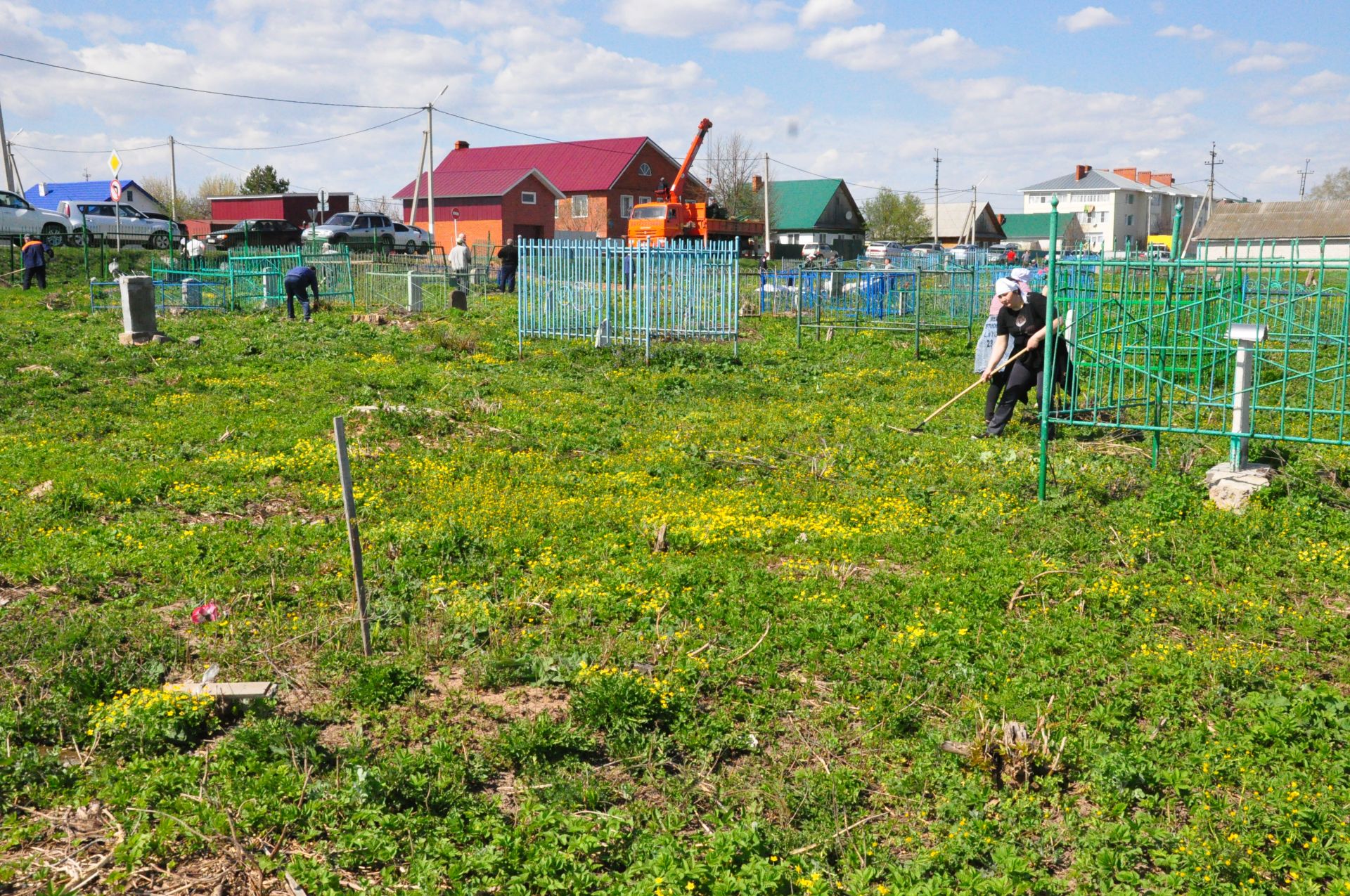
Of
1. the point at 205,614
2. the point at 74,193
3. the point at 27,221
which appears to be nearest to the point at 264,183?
the point at 74,193

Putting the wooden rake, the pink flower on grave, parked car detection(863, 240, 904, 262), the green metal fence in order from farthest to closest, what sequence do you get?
parked car detection(863, 240, 904, 262) < the wooden rake < the green metal fence < the pink flower on grave

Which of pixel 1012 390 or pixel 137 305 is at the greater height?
pixel 137 305

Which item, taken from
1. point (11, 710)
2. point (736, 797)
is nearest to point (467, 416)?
point (11, 710)

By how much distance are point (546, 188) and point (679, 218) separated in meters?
17.8

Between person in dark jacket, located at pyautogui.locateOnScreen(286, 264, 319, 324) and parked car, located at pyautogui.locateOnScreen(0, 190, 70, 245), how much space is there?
Result: 1121cm

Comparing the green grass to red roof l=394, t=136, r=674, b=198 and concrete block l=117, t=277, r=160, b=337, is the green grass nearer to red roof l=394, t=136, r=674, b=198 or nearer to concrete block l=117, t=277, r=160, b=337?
concrete block l=117, t=277, r=160, b=337

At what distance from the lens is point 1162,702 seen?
191 inches

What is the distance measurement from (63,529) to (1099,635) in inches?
258

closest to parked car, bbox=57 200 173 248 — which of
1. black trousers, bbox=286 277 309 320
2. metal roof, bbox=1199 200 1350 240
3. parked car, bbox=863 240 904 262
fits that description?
black trousers, bbox=286 277 309 320

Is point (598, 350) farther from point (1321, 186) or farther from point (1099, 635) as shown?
point (1321, 186)

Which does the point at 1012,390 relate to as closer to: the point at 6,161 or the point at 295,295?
the point at 295,295

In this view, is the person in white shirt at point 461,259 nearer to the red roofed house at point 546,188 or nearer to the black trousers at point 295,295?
the black trousers at point 295,295

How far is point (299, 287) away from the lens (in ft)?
66.9

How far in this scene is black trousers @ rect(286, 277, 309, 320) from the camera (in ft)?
66.7
